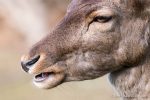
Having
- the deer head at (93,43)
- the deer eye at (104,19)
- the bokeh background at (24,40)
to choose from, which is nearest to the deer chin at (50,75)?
the deer head at (93,43)

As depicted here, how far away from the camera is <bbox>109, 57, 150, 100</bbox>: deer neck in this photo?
20.6 feet

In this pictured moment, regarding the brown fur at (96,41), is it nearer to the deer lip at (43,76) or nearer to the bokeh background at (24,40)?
the deer lip at (43,76)

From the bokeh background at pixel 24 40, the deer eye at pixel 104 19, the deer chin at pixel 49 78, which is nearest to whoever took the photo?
the deer eye at pixel 104 19

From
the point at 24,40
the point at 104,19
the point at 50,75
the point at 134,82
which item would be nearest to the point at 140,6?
the point at 104,19

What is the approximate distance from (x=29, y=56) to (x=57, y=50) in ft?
0.78

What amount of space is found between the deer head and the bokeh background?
20.4 ft

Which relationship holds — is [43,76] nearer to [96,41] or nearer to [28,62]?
[28,62]

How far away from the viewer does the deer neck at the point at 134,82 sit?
6273 mm

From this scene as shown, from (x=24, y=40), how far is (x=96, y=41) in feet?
45.8

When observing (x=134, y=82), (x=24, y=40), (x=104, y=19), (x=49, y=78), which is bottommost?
(x=24, y=40)

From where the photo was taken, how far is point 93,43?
6.14 meters

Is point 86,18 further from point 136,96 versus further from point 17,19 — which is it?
point 17,19

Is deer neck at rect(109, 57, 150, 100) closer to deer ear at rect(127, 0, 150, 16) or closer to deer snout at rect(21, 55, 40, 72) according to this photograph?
deer ear at rect(127, 0, 150, 16)

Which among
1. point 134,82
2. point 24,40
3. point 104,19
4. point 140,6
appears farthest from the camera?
point 24,40
